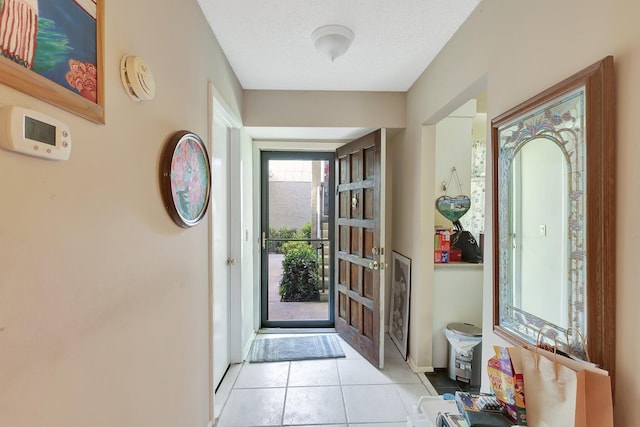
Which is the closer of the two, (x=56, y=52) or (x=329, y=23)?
(x=56, y=52)

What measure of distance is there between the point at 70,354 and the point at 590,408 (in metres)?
1.36

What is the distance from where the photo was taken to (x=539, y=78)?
3.42 ft

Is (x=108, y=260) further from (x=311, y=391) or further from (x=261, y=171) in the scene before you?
(x=261, y=171)

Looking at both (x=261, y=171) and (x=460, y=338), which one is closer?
(x=460, y=338)

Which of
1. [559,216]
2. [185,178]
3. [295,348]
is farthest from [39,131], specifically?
[295,348]

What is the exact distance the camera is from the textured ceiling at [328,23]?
1463 mm

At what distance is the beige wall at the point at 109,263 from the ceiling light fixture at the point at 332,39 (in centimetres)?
68

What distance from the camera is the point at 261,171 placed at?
306 centimetres

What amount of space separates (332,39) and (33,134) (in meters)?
1.55

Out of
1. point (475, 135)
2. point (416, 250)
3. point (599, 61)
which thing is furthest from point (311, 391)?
point (475, 135)

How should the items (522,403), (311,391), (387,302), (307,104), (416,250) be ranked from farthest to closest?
(387,302) < (307,104) < (416,250) < (311,391) < (522,403)

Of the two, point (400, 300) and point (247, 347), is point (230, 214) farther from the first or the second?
point (400, 300)

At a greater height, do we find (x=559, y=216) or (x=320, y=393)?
(x=559, y=216)

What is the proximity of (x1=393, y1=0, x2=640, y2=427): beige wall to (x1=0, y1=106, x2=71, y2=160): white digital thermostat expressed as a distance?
141cm
